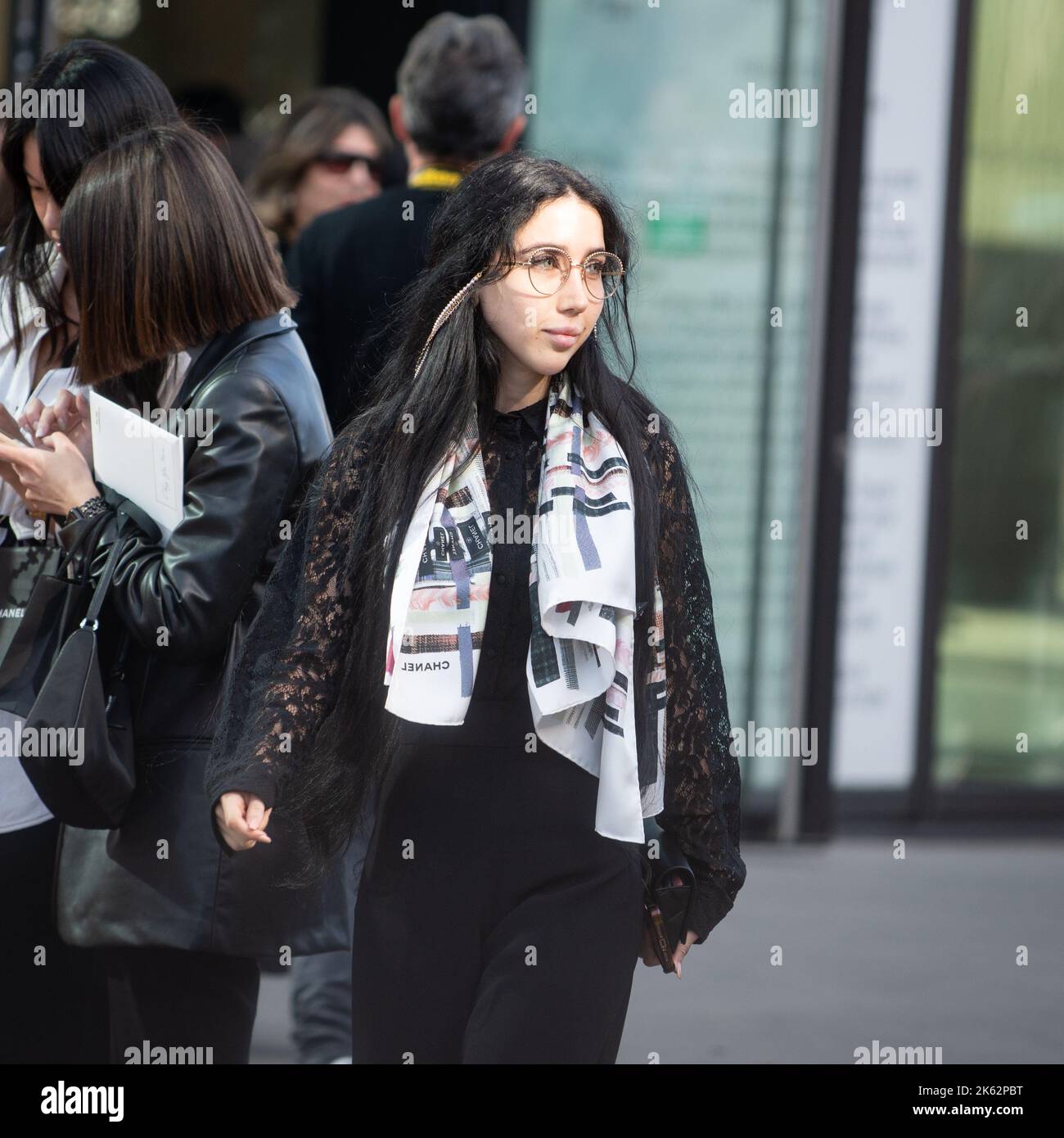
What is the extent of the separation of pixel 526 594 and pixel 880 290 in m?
4.96

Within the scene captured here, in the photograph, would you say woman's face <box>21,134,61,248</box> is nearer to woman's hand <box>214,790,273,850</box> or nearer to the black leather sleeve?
the black leather sleeve

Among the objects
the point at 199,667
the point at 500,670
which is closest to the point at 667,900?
the point at 500,670

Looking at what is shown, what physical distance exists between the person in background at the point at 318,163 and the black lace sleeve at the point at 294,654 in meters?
2.96

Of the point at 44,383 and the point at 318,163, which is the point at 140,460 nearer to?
the point at 44,383

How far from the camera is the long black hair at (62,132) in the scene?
3178 millimetres

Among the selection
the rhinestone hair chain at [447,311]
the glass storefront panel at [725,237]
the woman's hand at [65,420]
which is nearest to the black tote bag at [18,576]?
the woman's hand at [65,420]

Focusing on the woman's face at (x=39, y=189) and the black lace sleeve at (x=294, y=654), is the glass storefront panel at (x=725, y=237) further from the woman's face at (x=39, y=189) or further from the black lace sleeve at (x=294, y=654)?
the black lace sleeve at (x=294, y=654)

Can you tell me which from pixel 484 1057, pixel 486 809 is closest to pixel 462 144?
pixel 486 809

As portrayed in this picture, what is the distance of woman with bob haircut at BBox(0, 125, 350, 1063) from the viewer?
2918 mm

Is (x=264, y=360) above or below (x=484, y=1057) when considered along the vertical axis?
above

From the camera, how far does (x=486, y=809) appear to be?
2568 millimetres

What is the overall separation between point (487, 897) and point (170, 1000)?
800 mm

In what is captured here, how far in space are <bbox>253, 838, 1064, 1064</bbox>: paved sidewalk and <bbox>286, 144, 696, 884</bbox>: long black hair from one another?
1.99m
